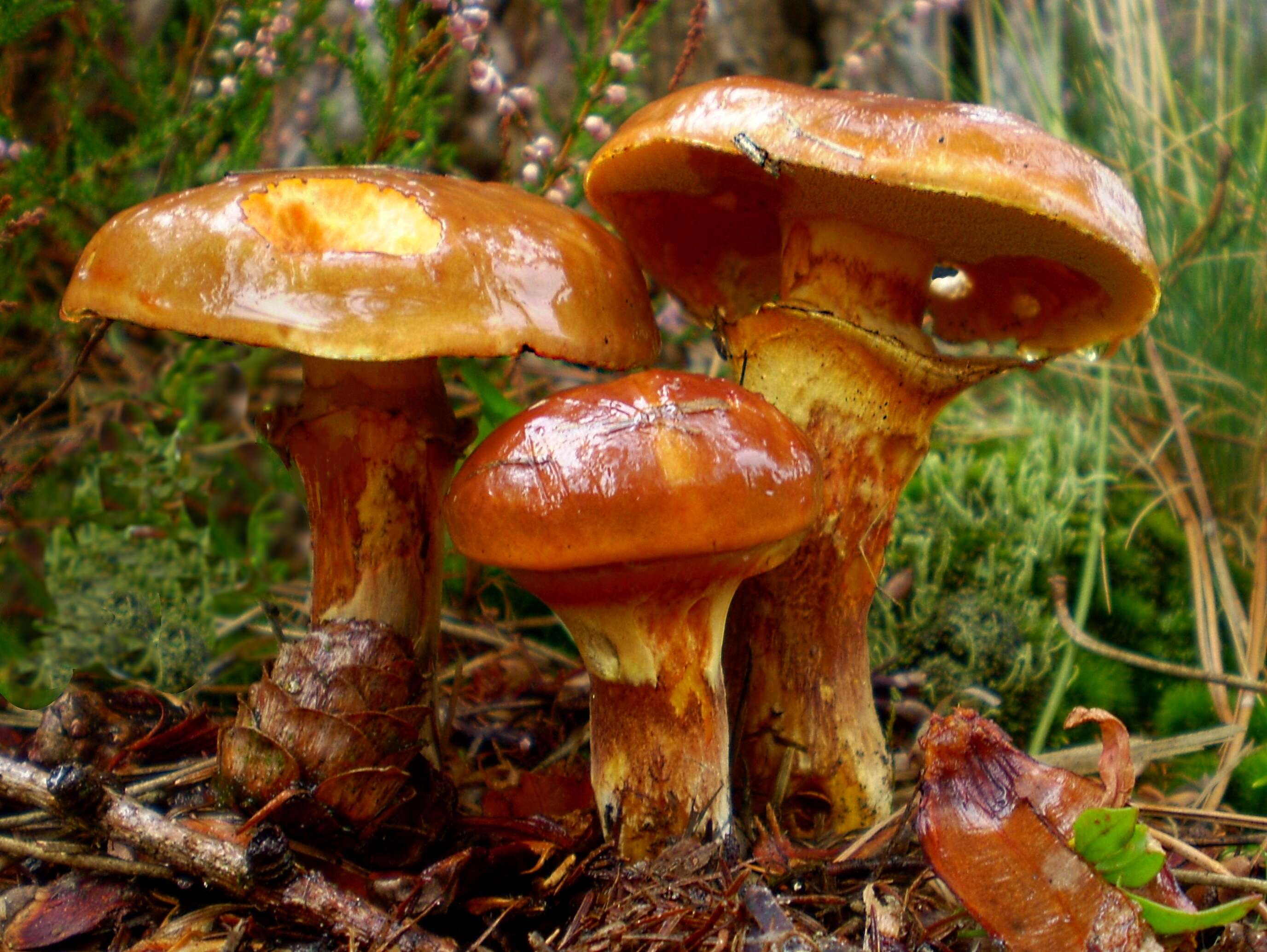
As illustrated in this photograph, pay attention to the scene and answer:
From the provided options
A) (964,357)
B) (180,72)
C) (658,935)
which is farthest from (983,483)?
(180,72)

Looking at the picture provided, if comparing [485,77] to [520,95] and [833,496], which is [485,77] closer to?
[520,95]

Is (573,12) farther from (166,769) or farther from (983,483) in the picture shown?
(166,769)

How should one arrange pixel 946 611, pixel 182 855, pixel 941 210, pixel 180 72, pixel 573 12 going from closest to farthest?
1. pixel 182 855
2. pixel 941 210
3. pixel 946 611
4. pixel 180 72
5. pixel 573 12

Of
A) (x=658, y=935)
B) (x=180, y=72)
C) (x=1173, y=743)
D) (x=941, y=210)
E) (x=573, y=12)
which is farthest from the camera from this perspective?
(x=573, y=12)

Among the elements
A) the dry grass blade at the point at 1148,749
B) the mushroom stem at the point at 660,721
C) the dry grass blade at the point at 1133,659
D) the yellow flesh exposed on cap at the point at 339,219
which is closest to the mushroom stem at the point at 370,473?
the yellow flesh exposed on cap at the point at 339,219

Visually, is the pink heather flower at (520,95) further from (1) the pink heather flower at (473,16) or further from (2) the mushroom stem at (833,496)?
(2) the mushroom stem at (833,496)

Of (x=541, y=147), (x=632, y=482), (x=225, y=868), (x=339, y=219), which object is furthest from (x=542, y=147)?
(x=225, y=868)
